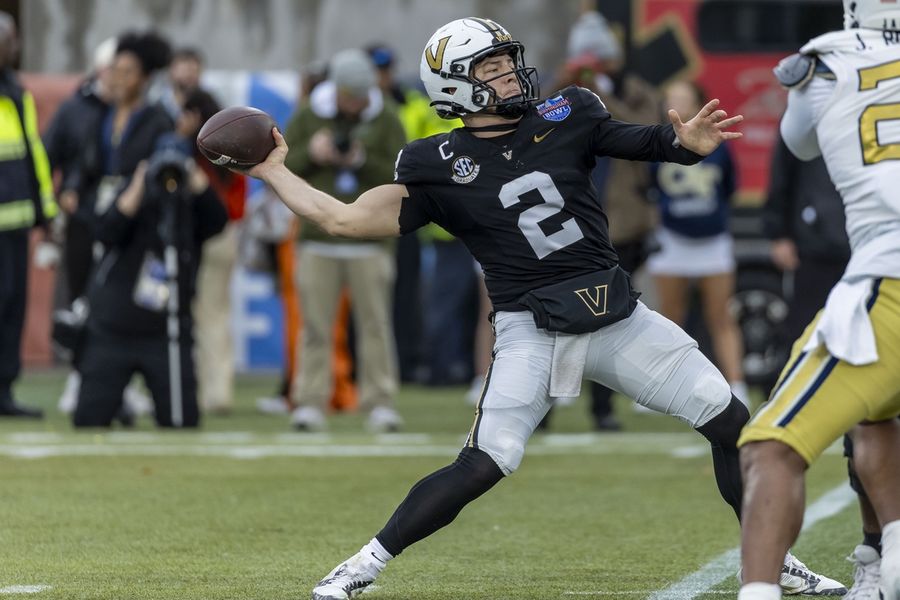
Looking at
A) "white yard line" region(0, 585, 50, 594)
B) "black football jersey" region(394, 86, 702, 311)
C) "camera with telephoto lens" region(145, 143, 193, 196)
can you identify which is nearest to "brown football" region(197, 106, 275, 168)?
"black football jersey" region(394, 86, 702, 311)

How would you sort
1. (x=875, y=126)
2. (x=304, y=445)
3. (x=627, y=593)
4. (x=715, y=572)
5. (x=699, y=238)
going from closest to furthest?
(x=875, y=126), (x=627, y=593), (x=715, y=572), (x=304, y=445), (x=699, y=238)

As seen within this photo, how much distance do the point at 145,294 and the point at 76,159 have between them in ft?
5.09

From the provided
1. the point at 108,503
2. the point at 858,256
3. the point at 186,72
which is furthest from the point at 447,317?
the point at 858,256

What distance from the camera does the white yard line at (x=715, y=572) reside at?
564 centimetres

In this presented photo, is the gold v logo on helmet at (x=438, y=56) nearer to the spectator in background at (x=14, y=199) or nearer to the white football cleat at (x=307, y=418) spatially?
the white football cleat at (x=307, y=418)

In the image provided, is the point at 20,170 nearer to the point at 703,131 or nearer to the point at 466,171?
the point at 466,171

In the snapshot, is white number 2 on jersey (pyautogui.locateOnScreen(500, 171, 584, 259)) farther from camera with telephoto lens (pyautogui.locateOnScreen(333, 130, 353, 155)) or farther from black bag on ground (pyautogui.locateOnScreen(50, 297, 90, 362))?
black bag on ground (pyautogui.locateOnScreen(50, 297, 90, 362))

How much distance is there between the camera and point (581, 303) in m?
5.56

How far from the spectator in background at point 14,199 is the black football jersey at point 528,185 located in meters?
6.60

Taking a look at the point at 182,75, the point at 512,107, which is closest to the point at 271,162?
the point at 512,107

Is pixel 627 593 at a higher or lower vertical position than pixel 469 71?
lower

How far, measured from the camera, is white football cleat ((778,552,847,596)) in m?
5.56

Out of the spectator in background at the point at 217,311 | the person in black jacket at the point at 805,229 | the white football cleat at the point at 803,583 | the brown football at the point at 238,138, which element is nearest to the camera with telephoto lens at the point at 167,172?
the spectator in background at the point at 217,311

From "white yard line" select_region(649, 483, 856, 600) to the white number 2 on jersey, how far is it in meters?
1.13
